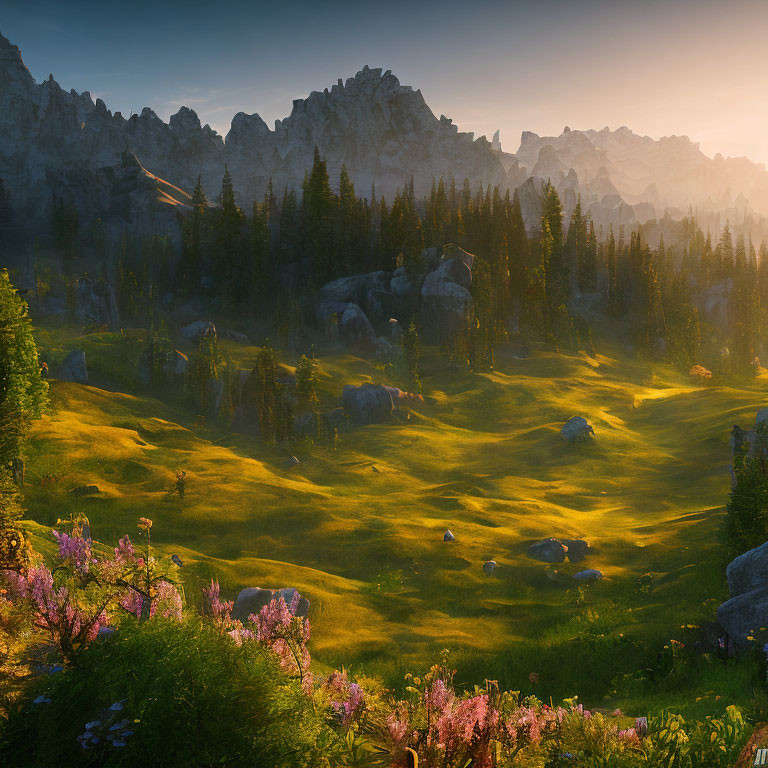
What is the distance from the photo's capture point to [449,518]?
3503 centimetres

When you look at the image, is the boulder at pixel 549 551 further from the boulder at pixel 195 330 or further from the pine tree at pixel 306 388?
the boulder at pixel 195 330

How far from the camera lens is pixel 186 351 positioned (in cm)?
7281

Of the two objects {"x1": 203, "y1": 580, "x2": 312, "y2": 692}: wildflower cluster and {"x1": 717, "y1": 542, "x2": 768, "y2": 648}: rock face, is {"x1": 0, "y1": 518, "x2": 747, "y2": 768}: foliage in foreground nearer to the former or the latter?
{"x1": 203, "y1": 580, "x2": 312, "y2": 692}: wildflower cluster

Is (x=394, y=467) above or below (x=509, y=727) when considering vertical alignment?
below

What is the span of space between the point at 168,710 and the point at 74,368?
189 feet

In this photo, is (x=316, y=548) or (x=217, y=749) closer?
(x=217, y=749)

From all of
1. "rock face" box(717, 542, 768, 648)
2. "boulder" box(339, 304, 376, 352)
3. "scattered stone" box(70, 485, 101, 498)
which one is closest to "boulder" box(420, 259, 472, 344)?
"boulder" box(339, 304, 376, 352)

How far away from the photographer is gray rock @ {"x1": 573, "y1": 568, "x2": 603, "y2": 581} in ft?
84.7

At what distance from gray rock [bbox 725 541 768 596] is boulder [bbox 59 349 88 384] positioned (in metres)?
56.1

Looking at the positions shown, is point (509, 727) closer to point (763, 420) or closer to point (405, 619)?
point (405, 619)

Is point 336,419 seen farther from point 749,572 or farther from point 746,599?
point 746,599

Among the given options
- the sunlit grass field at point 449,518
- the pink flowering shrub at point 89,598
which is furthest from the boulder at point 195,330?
the pink flowering shrub at point 89,598

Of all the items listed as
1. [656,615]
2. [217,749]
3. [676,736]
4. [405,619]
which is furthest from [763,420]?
[217,749]

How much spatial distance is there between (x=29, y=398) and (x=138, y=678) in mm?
Answer: 31801
